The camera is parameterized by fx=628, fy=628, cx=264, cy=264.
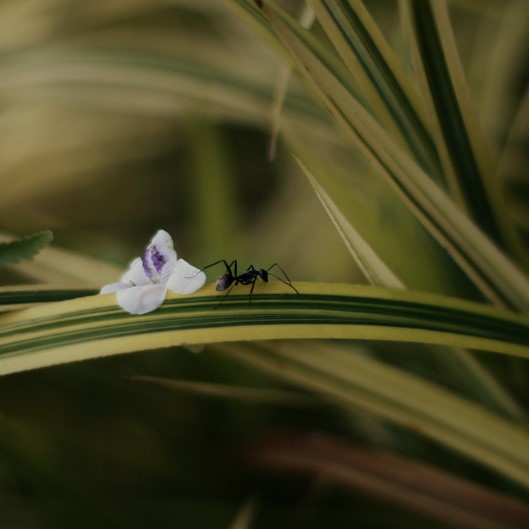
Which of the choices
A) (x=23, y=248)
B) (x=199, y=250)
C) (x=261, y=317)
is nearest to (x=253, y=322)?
(x=261, y=317)

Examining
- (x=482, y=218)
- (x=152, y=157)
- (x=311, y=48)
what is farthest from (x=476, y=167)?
(x=152, y=157)

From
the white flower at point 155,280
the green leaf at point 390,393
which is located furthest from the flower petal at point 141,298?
the green leaf at point 390,393

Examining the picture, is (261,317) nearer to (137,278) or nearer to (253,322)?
(253,322)

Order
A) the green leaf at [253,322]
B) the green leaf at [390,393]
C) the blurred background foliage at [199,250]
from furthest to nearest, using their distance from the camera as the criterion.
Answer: the blurred background foliage at [199,250]
the green leaf at [390,393]
the green leaf at [253,322]

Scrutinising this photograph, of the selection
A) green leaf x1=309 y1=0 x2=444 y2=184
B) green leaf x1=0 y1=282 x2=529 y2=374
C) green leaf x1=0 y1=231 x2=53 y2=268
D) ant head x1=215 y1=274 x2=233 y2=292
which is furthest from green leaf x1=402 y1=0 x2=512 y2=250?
green leaf x1=0 y1=231 x2=53 y2=268

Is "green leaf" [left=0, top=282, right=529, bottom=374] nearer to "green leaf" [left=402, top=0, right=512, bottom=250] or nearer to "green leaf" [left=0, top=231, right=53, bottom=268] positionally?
"green leaf" [left=0, top=231, right=53, bottom=268]

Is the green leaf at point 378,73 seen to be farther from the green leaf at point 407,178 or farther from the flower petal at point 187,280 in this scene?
the flower petal at point 187,280

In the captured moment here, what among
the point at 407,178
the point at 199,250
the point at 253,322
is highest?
the point at 199,250
